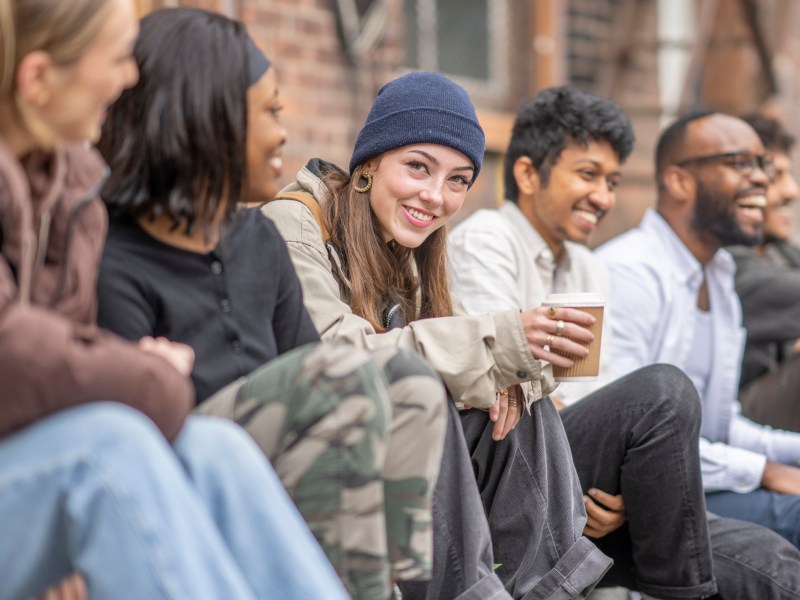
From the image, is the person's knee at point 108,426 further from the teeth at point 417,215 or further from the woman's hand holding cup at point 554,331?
the teeth at point 417,215

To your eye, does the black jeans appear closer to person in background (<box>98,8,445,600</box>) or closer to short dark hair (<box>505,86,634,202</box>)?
person in background (<box>98,8,445,600</box>)

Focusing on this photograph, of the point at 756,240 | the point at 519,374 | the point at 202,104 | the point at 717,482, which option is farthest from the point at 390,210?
the point at 756,240

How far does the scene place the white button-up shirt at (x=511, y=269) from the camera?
11.5 ft

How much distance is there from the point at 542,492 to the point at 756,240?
7.19 feet

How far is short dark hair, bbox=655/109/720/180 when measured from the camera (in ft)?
15.4

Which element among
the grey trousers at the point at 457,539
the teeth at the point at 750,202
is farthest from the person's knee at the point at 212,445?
the teeth at the point at 750,202

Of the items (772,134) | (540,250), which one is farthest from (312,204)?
(772,134)

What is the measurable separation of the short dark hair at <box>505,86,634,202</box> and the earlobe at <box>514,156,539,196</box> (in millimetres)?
16

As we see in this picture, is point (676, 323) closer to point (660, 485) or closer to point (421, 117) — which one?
point (660, 485)

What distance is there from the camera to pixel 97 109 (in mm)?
1954

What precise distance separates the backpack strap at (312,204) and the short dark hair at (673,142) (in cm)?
212

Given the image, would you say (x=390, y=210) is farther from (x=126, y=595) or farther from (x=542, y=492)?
(x=126, y=595)

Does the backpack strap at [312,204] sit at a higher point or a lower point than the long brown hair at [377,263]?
higher

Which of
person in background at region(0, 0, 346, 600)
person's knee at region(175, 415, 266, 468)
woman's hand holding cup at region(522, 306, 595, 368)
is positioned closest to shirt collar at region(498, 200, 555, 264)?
woman's hand holding cup at region(522, 306, 595, 368)
